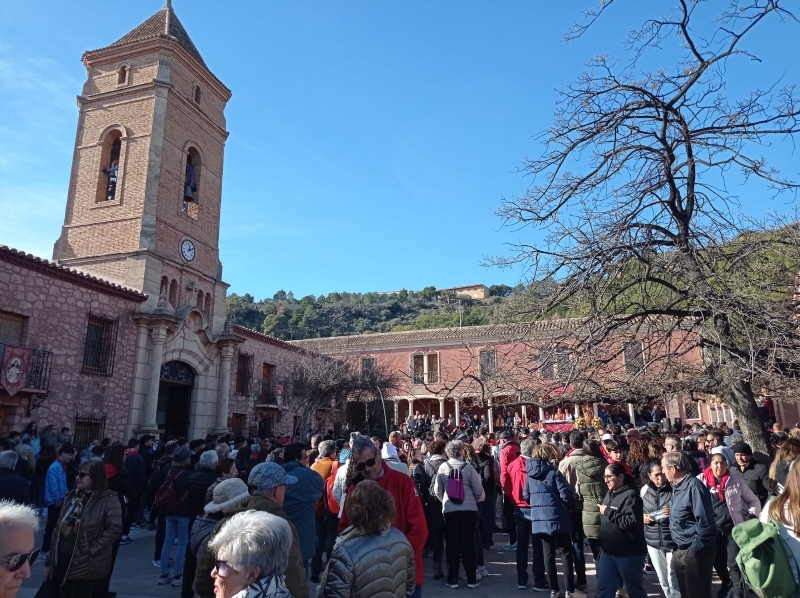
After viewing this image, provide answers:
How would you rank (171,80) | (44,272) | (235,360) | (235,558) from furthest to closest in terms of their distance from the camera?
1. (235,360)
2. (171,80)
3. (44,272)
4. (235,558)

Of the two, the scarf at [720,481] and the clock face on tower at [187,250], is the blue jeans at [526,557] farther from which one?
the clock face on tower at [187,250]

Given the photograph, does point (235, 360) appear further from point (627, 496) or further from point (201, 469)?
point (627, 496)

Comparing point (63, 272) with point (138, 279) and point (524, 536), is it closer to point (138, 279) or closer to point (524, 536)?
point (138, 279)

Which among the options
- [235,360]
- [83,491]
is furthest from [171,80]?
[83,491]

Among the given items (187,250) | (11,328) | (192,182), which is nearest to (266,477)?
(11,328)

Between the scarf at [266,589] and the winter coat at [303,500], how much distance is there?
291cm

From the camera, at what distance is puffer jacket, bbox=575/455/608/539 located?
559 centimetres

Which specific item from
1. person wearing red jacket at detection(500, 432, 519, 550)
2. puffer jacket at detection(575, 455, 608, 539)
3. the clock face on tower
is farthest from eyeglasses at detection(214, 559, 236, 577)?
the clock face on tower

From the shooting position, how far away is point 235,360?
21141 millimetres

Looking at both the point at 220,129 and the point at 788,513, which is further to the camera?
the point at 220,129

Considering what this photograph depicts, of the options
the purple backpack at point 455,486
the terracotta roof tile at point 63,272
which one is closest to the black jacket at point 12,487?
the purple backpack at point 455,486

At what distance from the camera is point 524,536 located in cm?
655

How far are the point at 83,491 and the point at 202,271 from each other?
51.7 ft

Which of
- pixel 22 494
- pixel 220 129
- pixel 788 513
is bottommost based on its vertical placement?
pixel 22 494
